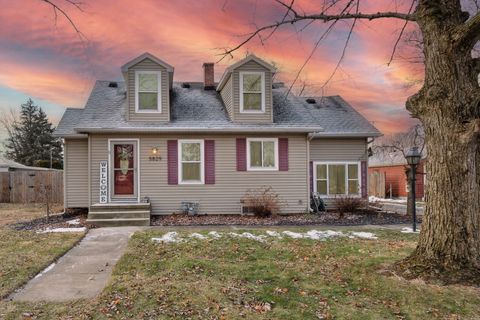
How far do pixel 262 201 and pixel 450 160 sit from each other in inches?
317

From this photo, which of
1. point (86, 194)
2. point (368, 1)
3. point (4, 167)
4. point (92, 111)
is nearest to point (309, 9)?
point (368, 1)

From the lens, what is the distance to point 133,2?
7996mm

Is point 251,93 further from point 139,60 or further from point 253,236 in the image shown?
point 253,236

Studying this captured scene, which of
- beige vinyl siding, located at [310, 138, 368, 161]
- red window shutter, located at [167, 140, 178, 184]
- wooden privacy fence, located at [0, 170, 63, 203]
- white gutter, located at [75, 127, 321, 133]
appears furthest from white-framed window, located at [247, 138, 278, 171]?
wooden privacy fence, located at [0, 170, 63, 203]

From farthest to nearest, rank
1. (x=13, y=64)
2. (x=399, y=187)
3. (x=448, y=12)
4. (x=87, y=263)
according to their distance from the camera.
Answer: (x=399, y=187) < (x=13, y=64) < (x=87, y=263) < (x=448, y=12)

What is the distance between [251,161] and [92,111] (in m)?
6.01

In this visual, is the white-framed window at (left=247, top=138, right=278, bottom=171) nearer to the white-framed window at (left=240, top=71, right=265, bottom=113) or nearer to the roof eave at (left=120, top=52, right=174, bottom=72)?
the white-framed window at (left=240, top=71, right=265, bottom=113)

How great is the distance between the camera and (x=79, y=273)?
6.24 meters

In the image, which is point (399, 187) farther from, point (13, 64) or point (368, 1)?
point (13, 64)

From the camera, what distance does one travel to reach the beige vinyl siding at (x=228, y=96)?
45.5 feet

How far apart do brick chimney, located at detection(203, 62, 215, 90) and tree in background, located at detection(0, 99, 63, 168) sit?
2935cm

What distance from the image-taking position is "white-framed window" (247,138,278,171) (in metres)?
13.6

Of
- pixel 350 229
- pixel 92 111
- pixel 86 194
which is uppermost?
pixel 92 111

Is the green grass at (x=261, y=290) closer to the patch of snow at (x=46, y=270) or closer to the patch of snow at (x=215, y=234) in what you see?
the patch of snow at (x=46, y=270)
